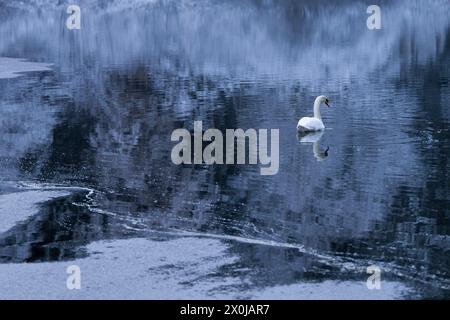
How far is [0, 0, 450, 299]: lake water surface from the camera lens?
30.9 feet

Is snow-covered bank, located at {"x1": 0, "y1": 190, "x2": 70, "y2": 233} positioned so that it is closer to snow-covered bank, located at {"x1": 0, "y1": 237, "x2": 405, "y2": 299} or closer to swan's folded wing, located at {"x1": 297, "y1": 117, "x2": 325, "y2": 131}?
snow-covered bank, located at {"x1": 0, "y1": 237, "x2": 405, "y2": 299}

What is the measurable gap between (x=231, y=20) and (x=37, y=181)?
4513cm

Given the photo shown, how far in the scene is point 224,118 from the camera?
18625mm

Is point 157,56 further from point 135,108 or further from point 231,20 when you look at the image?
point 231,20

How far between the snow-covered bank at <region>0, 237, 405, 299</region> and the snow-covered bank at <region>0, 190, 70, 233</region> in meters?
1.65

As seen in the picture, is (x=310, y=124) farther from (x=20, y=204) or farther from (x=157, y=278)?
(x=157, y=278)

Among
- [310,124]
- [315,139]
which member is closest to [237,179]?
[315,139]

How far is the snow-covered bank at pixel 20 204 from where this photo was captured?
11.6 m

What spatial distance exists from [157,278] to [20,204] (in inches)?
153

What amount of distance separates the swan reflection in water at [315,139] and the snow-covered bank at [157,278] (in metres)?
4.83

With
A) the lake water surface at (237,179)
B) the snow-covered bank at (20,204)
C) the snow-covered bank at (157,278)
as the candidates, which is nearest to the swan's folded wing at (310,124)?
the lake water surface at (237,179)

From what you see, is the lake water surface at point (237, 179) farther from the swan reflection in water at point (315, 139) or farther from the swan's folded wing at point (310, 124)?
the swan's folded wing at point (310, 124)

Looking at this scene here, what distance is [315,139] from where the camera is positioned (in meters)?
16.0

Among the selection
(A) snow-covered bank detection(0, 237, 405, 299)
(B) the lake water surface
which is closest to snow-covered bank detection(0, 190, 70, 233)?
(B) the lake water surface
